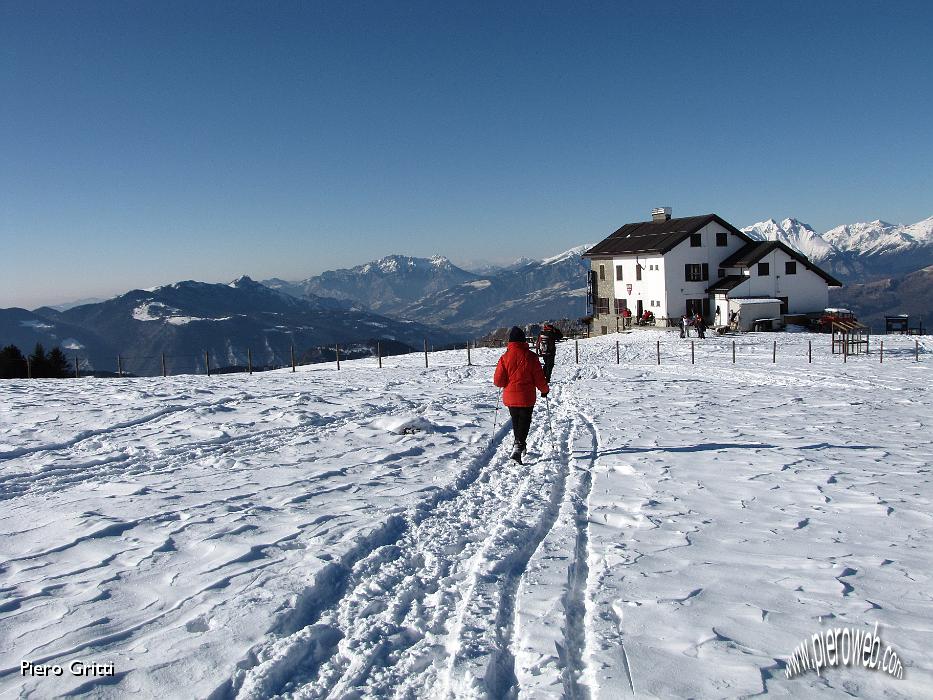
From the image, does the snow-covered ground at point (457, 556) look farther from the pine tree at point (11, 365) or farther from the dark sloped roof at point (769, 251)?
the pine tree at point (11, 365)

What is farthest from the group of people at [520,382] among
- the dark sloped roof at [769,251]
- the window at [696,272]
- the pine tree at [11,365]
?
the pine tree at [11,365]

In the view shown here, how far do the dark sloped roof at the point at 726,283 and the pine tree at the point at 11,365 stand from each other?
63218 millimetres

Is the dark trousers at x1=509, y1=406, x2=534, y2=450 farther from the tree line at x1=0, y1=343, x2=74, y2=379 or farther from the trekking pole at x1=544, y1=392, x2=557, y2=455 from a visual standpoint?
the tree line at x1=0, y1=343, x2=74, y2=379

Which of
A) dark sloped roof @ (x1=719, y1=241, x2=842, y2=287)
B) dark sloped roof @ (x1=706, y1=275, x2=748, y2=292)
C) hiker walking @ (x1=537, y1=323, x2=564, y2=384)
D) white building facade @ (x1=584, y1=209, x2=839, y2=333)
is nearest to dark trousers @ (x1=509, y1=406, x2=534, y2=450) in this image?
hiker walking @ (x1=537, y1=323, x2=564, y2=384)

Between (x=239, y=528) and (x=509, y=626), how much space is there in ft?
12.3

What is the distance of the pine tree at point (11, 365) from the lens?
55906 millimetres

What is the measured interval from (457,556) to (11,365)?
2614 inches

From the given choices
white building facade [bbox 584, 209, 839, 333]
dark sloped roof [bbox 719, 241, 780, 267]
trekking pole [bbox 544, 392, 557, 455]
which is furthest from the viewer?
white building facade [bbox 584, 209, 839, 333]

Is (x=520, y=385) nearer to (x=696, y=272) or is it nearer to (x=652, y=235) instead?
(x=696, y=272)

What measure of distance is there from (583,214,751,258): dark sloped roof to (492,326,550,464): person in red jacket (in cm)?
4961

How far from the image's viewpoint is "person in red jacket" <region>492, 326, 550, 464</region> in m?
10.3

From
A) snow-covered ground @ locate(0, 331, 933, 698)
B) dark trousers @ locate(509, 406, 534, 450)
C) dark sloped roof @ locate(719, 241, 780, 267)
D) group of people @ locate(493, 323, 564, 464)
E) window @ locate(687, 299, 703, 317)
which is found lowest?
snow-covered ground @ locate(0, 331, 933, 698)

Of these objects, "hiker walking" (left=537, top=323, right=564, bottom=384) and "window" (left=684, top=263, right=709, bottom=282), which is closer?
"hiker walking" (left=537, top=323, right=564, bottom=384)

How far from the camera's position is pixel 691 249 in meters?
57.8
